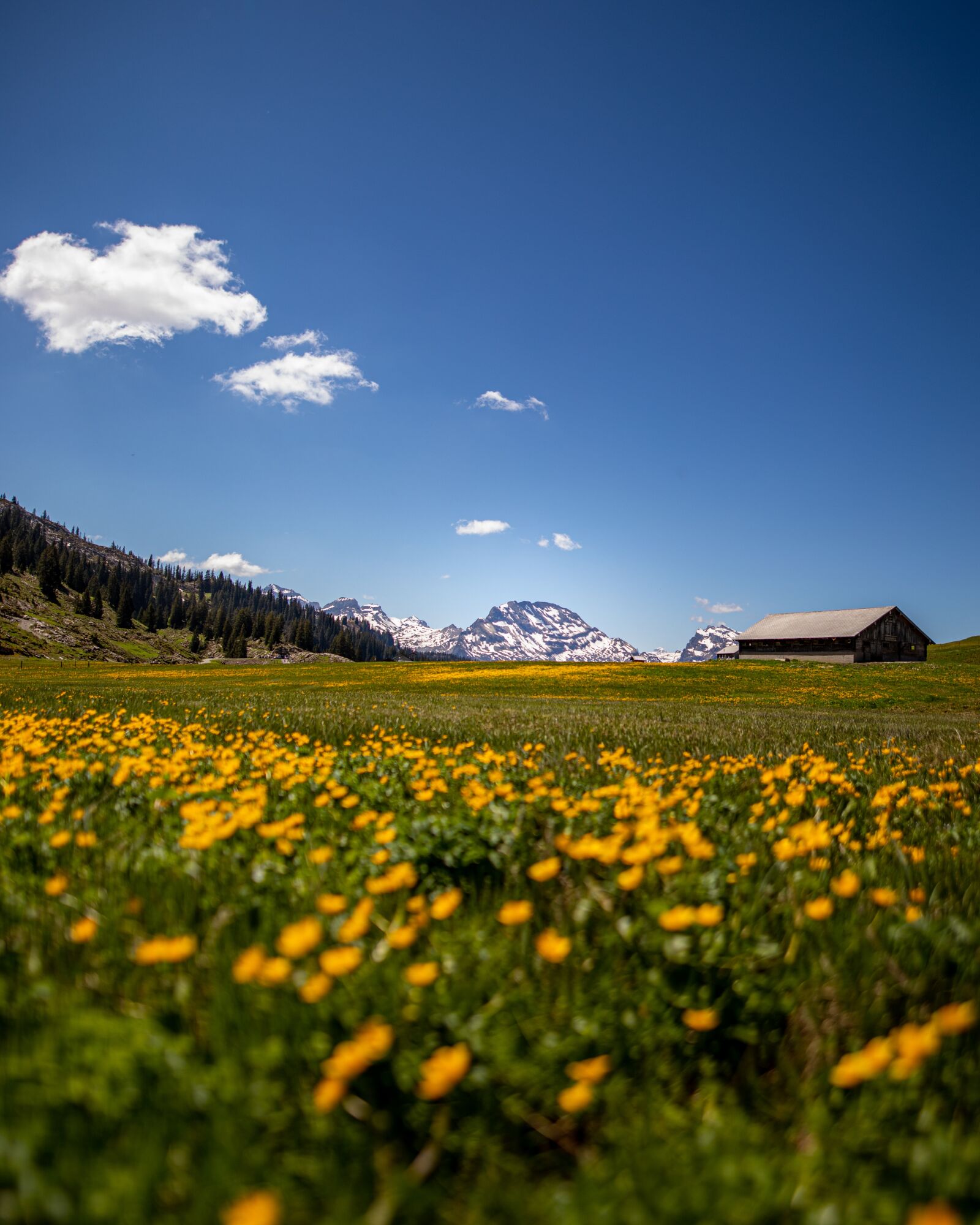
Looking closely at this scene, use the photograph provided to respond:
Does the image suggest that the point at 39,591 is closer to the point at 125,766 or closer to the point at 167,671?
the point at 167,671

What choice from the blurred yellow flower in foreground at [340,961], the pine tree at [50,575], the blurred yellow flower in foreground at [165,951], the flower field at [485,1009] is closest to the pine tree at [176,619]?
the pine tree at [50,575]

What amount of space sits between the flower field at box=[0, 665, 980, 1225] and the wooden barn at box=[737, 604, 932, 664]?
219 feet

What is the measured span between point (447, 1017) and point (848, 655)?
7415 cm

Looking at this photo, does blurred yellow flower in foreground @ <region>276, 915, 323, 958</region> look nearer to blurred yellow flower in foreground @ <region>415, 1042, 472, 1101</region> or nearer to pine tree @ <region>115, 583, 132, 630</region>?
blurred yellow flower in foreground @ <region>415, 1042, 472, 1101</region>

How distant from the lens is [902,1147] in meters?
1.35

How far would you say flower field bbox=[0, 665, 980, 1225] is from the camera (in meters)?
1.25

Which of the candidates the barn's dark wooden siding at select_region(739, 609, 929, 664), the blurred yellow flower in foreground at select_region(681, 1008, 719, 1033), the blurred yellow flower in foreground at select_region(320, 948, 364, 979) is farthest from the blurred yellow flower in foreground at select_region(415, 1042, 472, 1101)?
A: the barn's dark wooden siding at select_region(739, 609, 929, 664)

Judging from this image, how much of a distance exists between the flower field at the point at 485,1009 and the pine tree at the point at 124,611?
189 meters

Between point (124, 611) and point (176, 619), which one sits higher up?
point (124, 611)

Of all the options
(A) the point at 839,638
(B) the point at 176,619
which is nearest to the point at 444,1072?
(A) the point at 839,638

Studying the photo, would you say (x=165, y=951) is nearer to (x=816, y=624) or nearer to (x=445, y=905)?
(x=445, y=905)

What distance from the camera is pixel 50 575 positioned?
150 meters

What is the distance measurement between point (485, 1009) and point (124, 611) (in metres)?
193

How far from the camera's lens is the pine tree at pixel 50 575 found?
150m
